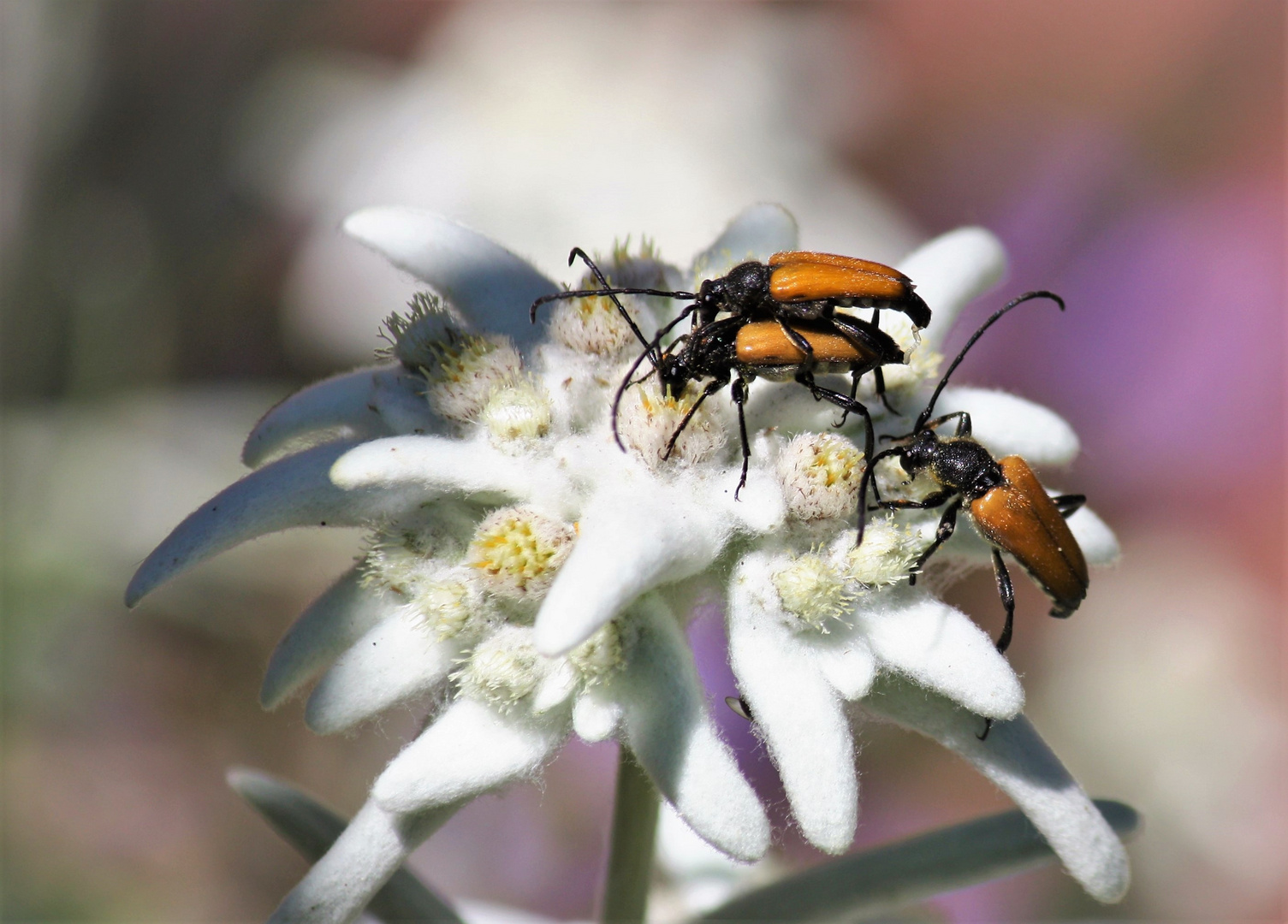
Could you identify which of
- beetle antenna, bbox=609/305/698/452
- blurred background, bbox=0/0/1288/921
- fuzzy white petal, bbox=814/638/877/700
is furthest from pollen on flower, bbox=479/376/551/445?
blurred background, bbox=0/0/1288/921

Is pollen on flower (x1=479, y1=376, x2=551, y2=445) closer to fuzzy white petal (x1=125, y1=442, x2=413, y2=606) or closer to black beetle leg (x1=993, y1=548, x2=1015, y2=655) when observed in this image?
fuzzy white petal (x1=125, y1=442, x2=413, y2=606)

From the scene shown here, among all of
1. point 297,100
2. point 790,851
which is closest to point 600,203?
point 297,100

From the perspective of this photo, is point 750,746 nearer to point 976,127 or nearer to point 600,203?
point 600,203

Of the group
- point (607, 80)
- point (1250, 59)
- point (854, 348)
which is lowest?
point (607, 80)

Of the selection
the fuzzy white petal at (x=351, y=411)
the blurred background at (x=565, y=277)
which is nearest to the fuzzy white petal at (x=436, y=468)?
the fuzzy white petal at (x=351, y=411)

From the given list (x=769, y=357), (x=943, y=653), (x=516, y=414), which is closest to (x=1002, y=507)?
(x=943, y=653)

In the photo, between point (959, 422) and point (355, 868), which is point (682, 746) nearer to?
point (355, 868)
